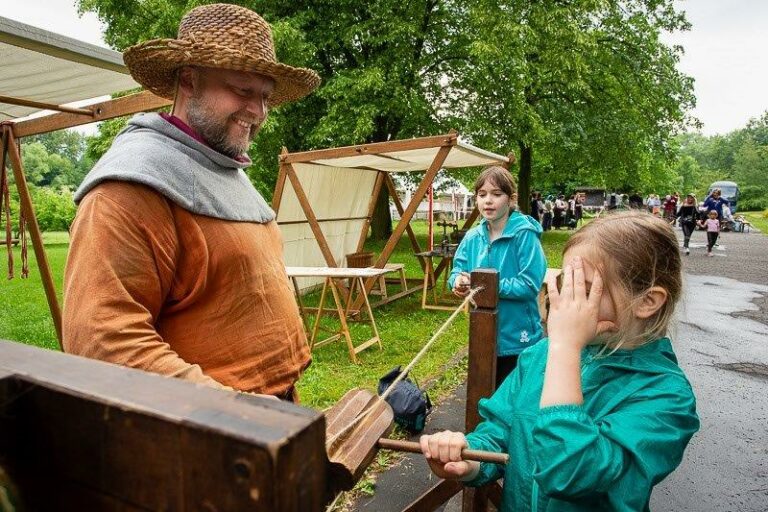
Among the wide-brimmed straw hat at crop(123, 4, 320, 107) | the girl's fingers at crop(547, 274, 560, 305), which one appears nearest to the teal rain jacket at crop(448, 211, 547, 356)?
the girl's fingers at crop(547, 274, 560, 305)

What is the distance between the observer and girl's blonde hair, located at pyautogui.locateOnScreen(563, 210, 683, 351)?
131 cm

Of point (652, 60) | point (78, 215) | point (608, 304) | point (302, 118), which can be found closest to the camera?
point (78, 215)

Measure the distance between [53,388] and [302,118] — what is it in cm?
1470

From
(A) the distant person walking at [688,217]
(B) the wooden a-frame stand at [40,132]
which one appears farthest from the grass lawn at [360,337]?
(A) the distant person walking at [688,217]

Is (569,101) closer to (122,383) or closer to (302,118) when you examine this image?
(302,118)

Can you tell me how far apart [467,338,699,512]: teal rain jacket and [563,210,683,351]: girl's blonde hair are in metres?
0.05

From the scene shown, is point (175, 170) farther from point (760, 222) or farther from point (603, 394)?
point (760, 222)

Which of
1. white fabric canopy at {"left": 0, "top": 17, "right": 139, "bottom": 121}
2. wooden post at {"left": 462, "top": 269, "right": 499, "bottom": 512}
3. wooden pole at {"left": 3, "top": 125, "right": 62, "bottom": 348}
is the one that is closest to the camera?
wooden post at {"left": 462, "top": 269, "right": 499, "bottom": 512}

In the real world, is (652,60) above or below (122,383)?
above

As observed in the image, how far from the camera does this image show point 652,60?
56.0ft

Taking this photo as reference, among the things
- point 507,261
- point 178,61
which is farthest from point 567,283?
point 507,261

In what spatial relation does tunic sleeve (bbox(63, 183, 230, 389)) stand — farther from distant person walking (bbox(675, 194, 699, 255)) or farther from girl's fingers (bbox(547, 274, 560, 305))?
distant person walking (bbox(675, 194, 699, 255))

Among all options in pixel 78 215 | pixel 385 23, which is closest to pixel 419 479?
pixel 78 215

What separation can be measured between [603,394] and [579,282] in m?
0.32
